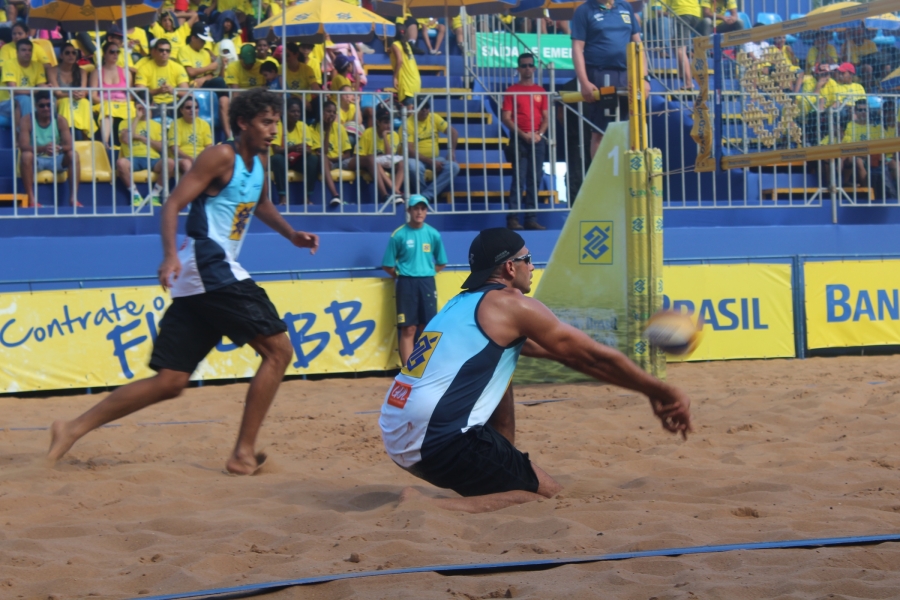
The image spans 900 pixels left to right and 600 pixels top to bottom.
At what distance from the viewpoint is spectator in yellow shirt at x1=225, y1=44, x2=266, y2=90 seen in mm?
11867

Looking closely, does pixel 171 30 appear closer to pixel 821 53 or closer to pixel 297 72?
pixel 297 72

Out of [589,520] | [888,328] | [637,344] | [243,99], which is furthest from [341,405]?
[888,328]

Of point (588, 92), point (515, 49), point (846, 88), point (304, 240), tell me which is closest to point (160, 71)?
point (588, 92)

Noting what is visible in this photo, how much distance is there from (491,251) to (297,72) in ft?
27.2

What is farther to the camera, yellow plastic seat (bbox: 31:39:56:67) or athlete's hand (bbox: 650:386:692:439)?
yellow plastic seat (bbox: 31:39:56:67)

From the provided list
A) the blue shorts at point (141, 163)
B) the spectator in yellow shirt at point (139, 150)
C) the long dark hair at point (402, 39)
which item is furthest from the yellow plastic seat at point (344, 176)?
the long dark hair at point (402, 39)

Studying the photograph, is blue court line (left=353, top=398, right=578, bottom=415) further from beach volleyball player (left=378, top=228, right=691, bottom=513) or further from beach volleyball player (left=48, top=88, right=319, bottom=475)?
beach volleyball player (left=378, top=228, right=691, bottom=513)

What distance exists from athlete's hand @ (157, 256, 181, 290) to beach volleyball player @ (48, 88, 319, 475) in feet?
0.50

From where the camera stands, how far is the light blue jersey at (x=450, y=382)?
417 cm

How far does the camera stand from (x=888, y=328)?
10750 mm

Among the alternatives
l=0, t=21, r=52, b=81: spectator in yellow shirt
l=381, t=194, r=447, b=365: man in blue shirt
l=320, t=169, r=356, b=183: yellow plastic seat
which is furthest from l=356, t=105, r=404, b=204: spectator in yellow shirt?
l=0, t=21, r=52, b=81: spectator in yellow shirt

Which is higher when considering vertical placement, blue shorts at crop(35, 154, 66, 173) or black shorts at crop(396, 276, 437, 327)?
blue shorts at crop(35, 154, 66, 173)

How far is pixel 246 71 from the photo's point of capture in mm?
11945

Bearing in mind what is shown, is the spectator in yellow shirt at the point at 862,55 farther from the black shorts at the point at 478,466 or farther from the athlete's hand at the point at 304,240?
the black shorts at the point at 478,466
